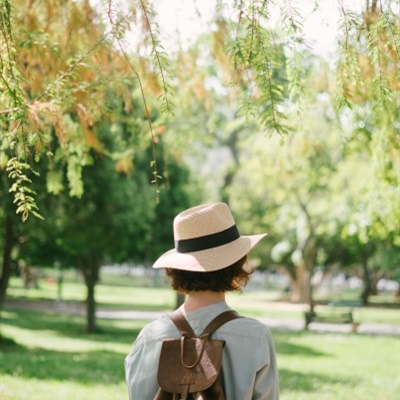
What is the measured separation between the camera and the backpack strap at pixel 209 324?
268 cm

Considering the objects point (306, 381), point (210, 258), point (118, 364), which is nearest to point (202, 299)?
point (210, 258)

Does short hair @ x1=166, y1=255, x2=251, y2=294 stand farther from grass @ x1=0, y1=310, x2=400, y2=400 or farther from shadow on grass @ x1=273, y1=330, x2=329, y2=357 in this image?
shadow on grass @ x1=273, y1=330, x2=329, y2=357

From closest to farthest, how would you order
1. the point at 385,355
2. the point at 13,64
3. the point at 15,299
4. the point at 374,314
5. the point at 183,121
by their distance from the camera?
the point at 13,64, the point at 385,355, the point at 183,121, the point at 374,314, the point at 15,299

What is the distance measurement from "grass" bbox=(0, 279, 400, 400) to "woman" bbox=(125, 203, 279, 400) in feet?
21.5

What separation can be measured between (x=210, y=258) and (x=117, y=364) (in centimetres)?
1046

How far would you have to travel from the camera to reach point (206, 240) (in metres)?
2.94

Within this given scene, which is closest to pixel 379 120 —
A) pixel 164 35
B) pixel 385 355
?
pixel 164 35

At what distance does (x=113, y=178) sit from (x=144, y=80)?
9.49 metres

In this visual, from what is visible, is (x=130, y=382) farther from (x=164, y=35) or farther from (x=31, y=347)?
(x=31, y=347)

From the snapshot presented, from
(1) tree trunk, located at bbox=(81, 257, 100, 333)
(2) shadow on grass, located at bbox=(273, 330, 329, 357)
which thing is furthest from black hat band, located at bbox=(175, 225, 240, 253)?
(1) tree trunk, located at bbox=(81, 257, 100, 333)

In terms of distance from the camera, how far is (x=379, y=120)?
6.88 metres

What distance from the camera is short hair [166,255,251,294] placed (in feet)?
9.21

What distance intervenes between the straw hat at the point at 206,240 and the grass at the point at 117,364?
21.6ft

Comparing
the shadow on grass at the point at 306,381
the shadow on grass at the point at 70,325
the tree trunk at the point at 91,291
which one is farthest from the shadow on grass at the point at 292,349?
the tree trunk at the point at 91,291
